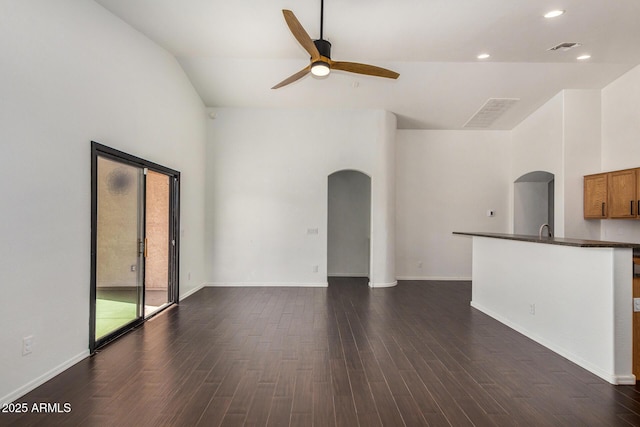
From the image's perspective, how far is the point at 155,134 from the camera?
430 cm

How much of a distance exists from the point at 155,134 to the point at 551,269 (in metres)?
4.90

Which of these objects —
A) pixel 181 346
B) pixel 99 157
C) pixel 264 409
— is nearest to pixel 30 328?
pixel 181 346

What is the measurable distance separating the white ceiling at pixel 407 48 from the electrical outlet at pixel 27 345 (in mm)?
3132

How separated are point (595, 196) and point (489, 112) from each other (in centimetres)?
226

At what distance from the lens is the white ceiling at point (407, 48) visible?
353 cm

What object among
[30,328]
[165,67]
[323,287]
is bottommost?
[323,287]

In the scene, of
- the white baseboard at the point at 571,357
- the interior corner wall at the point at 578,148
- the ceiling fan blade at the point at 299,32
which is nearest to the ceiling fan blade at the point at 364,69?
the ceiling fan blade at the point at 299,32

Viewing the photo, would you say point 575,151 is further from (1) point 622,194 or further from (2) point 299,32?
(2) point 299,32

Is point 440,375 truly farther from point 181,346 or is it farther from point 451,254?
point 451,254

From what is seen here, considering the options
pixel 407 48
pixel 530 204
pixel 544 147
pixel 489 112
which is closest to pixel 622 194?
pixel 544 147

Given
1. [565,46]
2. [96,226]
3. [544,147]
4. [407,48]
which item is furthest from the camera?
[544,147]

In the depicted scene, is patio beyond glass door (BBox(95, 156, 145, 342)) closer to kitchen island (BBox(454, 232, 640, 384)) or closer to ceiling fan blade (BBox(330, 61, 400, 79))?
ceiling fan blade (BBox(330, 61, 400, 79))

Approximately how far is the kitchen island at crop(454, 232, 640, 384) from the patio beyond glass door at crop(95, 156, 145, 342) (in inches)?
176

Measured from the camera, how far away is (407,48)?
174 inches
